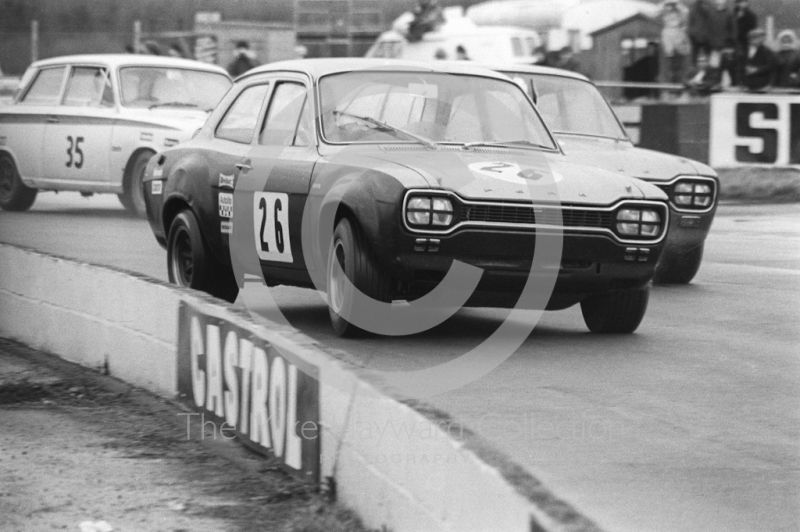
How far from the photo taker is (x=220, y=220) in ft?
27.1

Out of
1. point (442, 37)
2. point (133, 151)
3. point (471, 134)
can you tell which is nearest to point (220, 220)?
point (471, 134)

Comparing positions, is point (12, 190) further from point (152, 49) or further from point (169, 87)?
point (152, 49)

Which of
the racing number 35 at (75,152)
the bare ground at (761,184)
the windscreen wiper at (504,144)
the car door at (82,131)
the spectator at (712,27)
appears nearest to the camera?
the windscreen wiper at (504,144)

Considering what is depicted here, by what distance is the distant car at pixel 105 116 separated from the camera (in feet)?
49.0

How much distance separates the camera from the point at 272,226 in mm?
7859

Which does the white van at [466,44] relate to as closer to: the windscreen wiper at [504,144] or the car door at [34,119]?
the car door at [34,119]

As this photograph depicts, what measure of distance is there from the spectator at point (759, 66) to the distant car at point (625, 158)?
302 inches

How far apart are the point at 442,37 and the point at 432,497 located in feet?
75.3

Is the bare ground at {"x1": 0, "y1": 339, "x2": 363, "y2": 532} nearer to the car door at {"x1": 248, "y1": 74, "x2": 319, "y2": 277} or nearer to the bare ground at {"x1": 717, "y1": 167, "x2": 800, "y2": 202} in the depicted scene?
the car door at {"x1": 248, "y1": 74, "x2": 319, "y2": 277}

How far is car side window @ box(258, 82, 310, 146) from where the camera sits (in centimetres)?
814

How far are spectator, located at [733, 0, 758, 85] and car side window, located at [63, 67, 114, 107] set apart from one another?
8.17 meters

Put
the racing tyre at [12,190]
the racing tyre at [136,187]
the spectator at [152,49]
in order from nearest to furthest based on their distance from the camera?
1. the racing tyre at [136,187]
2. the racing tyre at [12,190]
3. the spectator at [152,49]

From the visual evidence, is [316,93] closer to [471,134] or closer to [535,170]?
[471,134]

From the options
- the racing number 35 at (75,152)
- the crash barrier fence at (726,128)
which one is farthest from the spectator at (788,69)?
the racing number 35 at (75,152)
